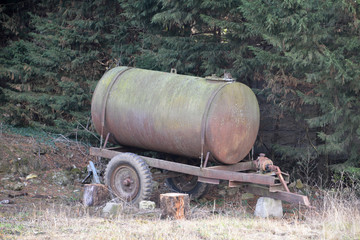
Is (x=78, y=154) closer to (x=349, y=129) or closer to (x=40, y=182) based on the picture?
(x=40, y=182)

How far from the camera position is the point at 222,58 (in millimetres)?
10711

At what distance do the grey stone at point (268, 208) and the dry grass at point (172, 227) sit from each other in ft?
1.13

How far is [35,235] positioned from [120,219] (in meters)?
1.53

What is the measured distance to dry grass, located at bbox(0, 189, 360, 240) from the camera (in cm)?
614

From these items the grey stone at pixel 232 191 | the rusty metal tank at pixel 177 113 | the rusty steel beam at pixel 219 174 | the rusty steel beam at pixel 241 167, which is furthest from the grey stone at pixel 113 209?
the grey stone at pixel 232 191

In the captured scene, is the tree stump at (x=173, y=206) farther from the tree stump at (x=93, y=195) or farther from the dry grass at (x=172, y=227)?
the tree stump at (x=93, y=195)

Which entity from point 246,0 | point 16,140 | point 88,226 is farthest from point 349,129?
point 16,140

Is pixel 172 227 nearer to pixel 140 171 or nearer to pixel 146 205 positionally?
pixel 146 205

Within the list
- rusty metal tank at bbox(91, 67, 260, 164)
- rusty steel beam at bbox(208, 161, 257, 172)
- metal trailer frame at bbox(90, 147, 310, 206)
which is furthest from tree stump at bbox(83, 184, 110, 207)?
rusty steel beam at bbox(208, 161, 257, 172)

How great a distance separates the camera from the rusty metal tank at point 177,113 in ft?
27.2

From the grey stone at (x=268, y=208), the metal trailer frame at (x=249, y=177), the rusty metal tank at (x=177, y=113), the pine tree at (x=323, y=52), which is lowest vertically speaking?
the grey stone at (x=268, y=208)

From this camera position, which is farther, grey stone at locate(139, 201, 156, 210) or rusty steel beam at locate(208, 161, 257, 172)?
rusty steel beam at locate(208, 161, 257, 172)

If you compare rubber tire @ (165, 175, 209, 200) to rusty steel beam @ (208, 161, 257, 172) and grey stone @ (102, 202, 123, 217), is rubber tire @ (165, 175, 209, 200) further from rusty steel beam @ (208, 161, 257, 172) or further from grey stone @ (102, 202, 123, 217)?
grey stone @ (102, 202, 123, 217)

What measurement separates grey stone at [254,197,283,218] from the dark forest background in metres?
1.45
